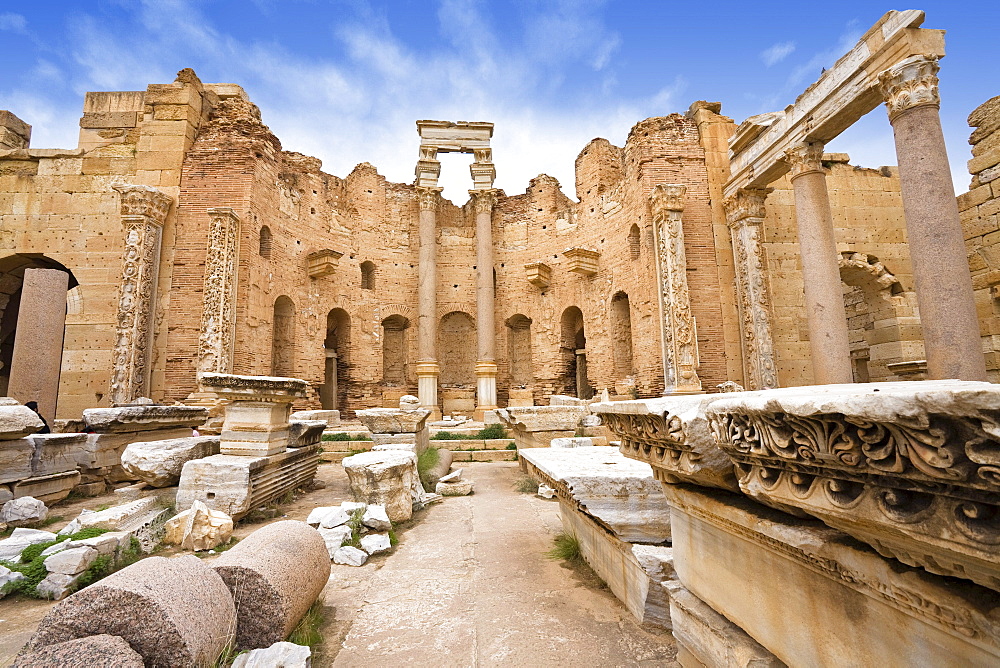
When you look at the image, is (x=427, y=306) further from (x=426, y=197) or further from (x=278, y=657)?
(x=278, y=657)

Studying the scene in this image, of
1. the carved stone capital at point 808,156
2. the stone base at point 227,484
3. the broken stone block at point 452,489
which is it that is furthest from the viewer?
the carved stone capital at point 808,156

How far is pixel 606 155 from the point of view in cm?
1620

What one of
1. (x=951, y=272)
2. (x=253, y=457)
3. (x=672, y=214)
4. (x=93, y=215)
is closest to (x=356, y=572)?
(x=253, y=457)

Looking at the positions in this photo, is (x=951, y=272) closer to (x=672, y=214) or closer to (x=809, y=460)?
(x=672, y=214)

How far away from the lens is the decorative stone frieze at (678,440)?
1701mm

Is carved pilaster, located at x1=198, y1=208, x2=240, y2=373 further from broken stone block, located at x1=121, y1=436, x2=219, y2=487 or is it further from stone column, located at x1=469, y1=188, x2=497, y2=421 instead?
stone column, located at x1=469, y1=188, x2=497, y2=421

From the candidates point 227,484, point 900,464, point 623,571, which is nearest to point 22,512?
point 227,484

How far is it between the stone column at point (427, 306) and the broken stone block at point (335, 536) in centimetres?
1158

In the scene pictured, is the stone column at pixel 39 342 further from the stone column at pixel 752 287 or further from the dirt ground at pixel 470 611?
the stone column at pixel 752 287

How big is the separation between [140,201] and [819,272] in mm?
15228

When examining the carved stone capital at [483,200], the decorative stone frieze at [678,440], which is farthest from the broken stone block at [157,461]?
the carved stone capital at [483,200]

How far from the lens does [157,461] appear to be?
5117mm

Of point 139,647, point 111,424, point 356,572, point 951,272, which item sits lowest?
point 356,572

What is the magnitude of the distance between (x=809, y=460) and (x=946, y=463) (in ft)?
1.15
